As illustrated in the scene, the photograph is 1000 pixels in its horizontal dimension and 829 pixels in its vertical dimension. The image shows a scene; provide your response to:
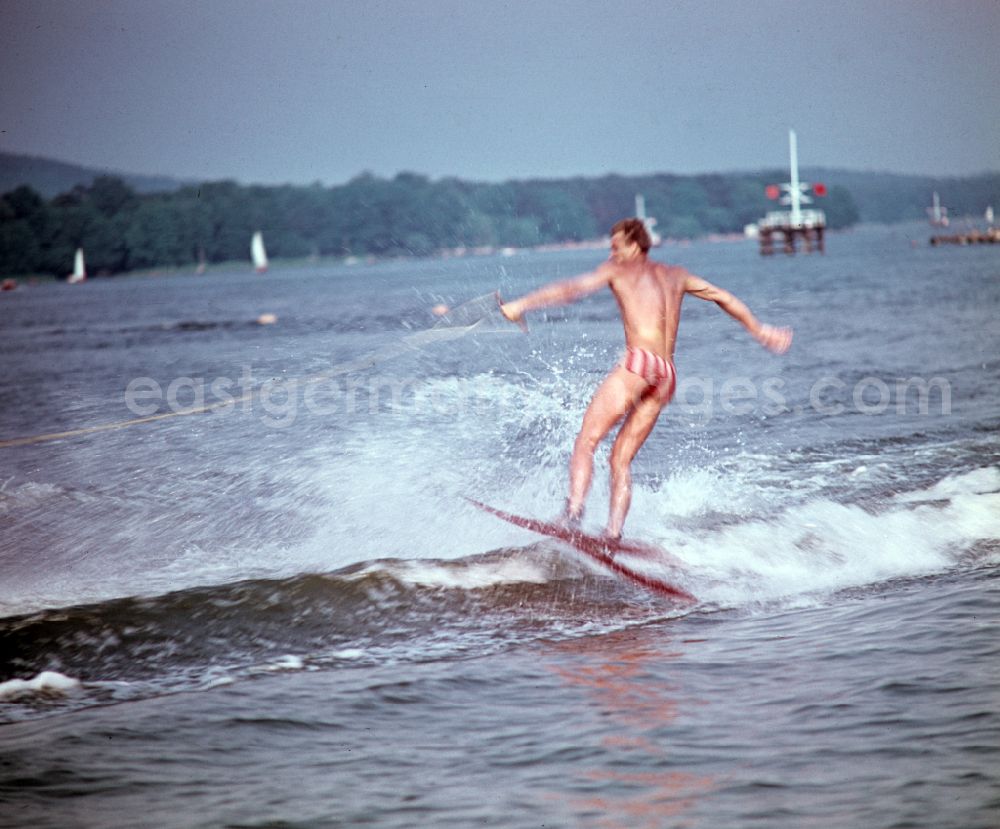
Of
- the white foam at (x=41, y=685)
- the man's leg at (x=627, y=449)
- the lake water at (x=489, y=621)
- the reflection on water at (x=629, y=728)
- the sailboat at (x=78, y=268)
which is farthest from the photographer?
the sailboat at (x=78, y=268)

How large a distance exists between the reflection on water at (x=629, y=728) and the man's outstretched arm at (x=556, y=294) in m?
1.98

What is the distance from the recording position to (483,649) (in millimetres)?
6508

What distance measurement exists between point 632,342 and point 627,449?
2.24ft

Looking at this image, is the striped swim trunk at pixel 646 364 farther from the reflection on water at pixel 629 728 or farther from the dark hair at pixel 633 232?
the reflection on water at pixel 629 728

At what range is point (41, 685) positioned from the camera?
6.21 meters

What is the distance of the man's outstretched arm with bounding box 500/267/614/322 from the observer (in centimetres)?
748

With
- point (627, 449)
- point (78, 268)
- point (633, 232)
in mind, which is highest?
point (78, 268)

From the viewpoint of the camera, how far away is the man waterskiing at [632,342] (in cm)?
769

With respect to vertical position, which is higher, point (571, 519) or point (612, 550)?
point (571, 519)

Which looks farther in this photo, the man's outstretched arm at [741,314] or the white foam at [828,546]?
the man's outstretched arm at [741,314]

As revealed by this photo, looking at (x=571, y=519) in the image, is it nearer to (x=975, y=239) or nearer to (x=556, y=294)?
(x=556, y=294)

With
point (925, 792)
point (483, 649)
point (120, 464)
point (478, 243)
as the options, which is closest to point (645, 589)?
point (483, 649)

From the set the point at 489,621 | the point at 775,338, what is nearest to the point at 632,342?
the point at 775,338

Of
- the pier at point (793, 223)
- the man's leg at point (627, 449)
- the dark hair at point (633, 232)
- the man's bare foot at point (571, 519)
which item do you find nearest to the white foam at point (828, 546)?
the man's leg at point (627, 449)
